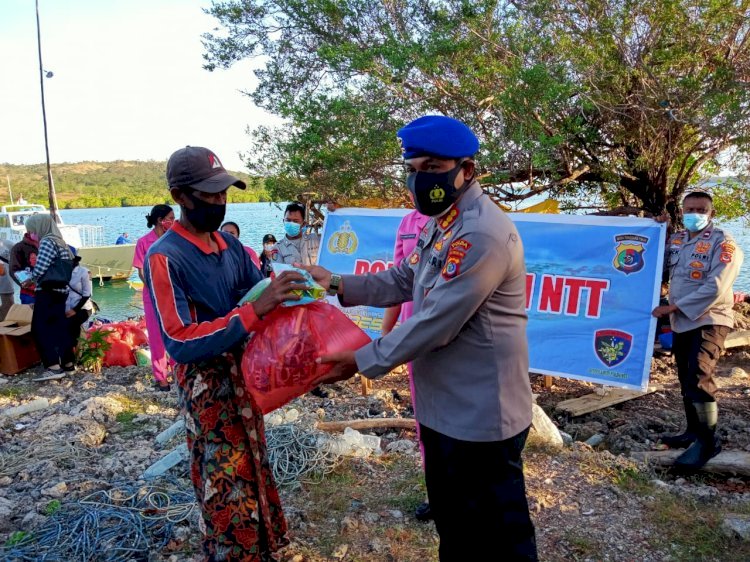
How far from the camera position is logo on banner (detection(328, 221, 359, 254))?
6605 millimetres

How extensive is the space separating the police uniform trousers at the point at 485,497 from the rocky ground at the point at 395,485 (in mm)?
94

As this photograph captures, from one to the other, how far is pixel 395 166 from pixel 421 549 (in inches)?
209

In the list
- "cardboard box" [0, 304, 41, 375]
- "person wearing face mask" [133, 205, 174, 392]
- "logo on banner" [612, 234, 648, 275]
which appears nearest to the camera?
"logo on banner" [612, 234, 648, 275]

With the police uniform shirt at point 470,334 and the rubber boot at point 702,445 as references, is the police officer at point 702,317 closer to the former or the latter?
the rubber boot at point 702,445

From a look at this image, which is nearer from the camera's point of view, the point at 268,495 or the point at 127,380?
the point at 268,495

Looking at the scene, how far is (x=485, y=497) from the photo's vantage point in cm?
208

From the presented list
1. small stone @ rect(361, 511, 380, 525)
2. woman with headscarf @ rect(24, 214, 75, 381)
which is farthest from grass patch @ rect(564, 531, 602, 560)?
woman with headscarf @ rect(24, 214, 75, 381)

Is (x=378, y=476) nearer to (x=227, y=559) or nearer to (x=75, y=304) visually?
(x=227, y=559)

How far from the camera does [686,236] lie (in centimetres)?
452

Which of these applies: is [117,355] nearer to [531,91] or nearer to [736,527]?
[531,91]

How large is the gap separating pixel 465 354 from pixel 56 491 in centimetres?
311

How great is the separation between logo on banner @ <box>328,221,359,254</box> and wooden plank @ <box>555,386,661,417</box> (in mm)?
2751

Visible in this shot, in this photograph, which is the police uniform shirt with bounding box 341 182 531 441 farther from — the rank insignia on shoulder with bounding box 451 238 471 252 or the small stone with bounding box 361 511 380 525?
the small stone with bounding box 361 511 380 525

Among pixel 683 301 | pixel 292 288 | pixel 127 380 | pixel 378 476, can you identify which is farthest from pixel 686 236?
pixel 127 380
